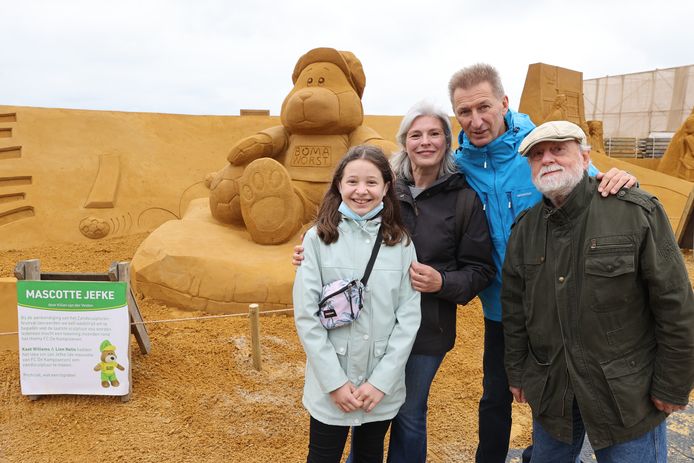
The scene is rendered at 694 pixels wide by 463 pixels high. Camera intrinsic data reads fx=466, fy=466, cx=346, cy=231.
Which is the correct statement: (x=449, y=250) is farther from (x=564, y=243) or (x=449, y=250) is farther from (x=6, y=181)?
(x=6, y=181)

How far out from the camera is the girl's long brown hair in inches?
58.9

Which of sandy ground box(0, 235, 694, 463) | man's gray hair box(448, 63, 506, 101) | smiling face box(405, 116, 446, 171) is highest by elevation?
man's gray hair box(448, 63, 506, 101)

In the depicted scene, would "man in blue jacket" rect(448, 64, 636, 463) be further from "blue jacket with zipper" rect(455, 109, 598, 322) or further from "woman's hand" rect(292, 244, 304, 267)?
"woman's hand" rect(292, 244, 304, 267)

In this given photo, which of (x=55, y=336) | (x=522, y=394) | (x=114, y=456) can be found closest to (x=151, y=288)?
(x=55, y=336)

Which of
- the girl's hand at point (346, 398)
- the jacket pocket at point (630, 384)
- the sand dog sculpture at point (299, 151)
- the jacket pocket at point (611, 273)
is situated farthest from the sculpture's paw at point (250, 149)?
the jacket pocket at point (630, 384)

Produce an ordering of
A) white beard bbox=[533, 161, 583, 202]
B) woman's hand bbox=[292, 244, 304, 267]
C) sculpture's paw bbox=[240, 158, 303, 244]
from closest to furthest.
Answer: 1. white beard bbox=[533, 161, 583, 202]
2. woman's hand bbox=[292, 244, 304, 267]
3. sculpture's paw bbox=[240, 158, 303, 244]

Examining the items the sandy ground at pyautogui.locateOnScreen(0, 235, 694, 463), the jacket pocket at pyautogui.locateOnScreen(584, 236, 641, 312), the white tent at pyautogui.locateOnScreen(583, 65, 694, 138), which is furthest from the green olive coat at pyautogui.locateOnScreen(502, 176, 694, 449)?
the white tent at pyautogui.locateOnScreen(583, 65, 694, 138)

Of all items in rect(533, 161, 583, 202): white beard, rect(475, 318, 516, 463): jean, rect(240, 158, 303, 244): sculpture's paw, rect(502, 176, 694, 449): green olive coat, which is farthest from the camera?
rect(240, 158, 303, 244): sculpture's paw

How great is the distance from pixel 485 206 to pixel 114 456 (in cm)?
205

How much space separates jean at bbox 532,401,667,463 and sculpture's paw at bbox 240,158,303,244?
302 cm

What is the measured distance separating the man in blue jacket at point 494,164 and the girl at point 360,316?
1.19ft

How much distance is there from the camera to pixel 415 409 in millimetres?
1609

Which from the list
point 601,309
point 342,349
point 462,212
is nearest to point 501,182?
point 462,212

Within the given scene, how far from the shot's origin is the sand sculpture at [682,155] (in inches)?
→ 403
